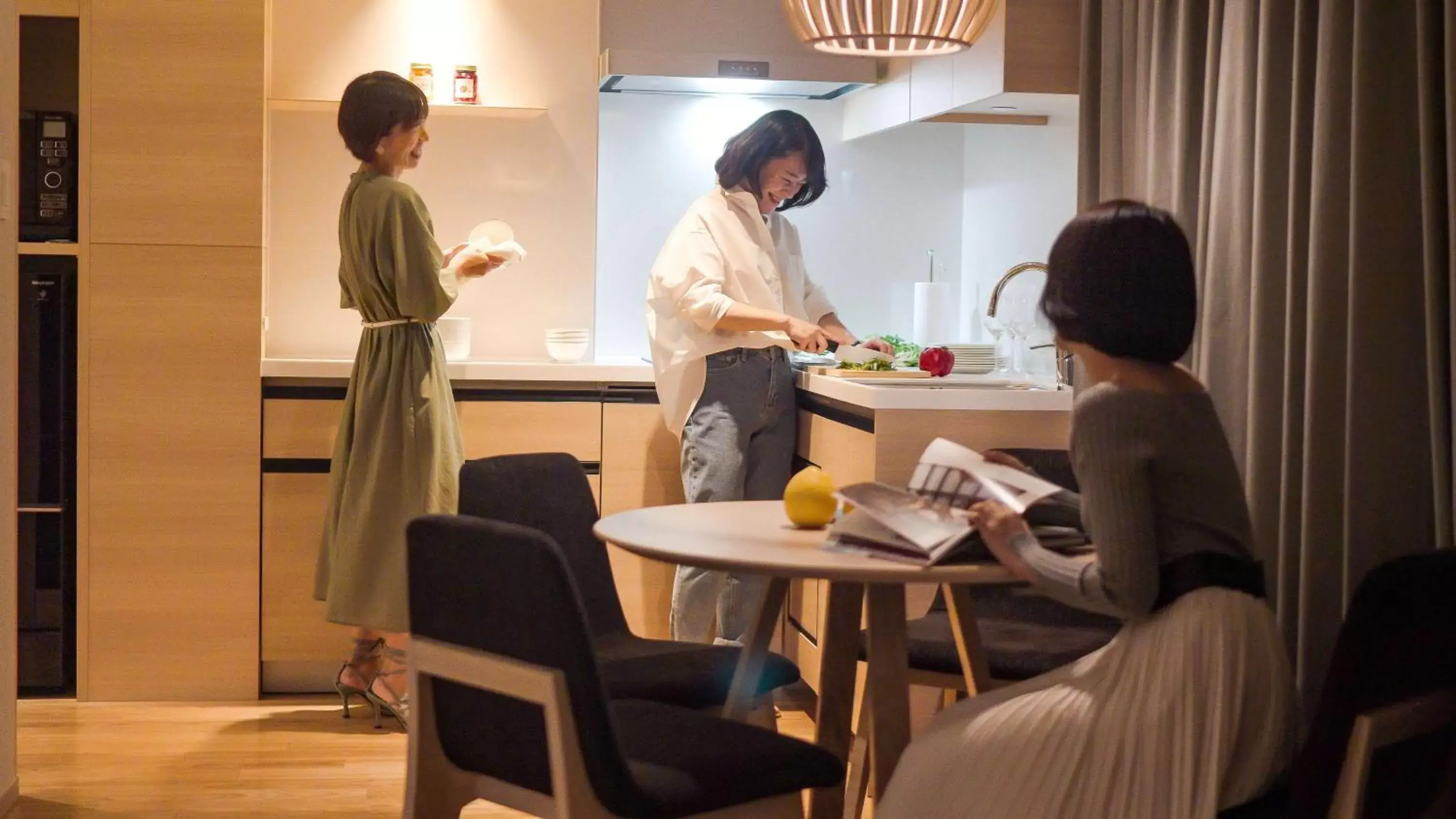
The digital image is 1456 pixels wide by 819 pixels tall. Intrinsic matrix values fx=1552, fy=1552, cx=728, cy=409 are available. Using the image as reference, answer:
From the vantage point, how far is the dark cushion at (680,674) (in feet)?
8.44

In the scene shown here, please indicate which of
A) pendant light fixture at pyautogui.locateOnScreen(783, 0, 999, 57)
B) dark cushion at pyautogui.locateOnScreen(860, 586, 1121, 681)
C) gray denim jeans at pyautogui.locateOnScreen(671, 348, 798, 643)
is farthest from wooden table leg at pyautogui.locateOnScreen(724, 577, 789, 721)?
gray denim jeans at pyautogui.locateOnScreen(671, 348, 798, 643)

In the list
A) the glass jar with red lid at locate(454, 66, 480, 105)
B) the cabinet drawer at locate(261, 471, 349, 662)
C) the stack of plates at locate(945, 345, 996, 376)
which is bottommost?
the cabinet drawer at locate(261, 471, 349, 662)

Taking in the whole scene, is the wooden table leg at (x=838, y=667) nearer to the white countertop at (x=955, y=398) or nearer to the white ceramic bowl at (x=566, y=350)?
the white countertop at (x=955, y=398)

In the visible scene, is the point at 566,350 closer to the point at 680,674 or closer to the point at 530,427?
the point at 530,427

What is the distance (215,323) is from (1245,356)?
2.75m

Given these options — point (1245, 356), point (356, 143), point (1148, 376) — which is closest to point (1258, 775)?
point (1148, 376)

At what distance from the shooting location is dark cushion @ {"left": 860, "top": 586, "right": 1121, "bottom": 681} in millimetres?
2678

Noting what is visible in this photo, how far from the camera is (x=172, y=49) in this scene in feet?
13.8

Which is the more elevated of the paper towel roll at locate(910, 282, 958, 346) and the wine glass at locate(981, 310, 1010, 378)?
the paper towel roll at locate(910, 282, 958, 346)

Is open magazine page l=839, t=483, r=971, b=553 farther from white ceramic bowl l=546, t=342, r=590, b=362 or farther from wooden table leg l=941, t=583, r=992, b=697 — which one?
white ceramic bowl l=546, t=342, r=590, b=362

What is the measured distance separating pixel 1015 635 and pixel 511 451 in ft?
6.34

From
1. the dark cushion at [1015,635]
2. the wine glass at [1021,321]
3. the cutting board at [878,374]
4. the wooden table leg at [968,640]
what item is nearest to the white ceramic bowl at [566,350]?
the cutting board at [878,374]

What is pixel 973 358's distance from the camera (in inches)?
161

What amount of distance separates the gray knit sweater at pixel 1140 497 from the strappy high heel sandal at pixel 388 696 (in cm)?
241
